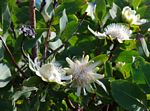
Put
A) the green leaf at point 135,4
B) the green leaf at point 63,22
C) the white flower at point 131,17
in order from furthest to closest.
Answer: the green leaf at point 135,4, the white flower at point 131,17, the green leaf at point 63,22

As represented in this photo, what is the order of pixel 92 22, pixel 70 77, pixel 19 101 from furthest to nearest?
pixel 92 22 → pixel 19 101 → pixel 70 77

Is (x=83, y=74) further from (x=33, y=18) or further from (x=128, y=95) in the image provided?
(x=33, y=18)

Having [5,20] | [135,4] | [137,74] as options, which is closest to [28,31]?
[5,20]

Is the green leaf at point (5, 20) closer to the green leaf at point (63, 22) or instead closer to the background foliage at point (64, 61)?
the background foliage at point (64, 61)

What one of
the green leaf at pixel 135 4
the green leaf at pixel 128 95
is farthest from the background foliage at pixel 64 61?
the green leaf at pixel 135 4

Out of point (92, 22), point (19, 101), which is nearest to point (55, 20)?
point (92, 22)

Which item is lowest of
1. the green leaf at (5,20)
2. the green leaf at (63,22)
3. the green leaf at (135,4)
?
the green leaf at (135,4)

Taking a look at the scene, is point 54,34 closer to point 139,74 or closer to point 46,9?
point 46,9
